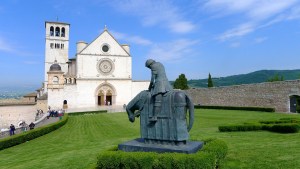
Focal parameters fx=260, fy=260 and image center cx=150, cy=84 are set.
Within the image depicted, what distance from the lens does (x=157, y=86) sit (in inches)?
307

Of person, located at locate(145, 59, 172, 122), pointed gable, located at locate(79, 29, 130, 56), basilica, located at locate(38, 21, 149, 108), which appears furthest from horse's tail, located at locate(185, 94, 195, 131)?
pointed gable, located at locate(79, 29, 130, 56)

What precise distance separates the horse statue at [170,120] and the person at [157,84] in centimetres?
11

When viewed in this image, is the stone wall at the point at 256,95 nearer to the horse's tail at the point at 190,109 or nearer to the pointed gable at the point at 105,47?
the pointed gable at the point at 105,47

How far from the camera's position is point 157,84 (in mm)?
7816

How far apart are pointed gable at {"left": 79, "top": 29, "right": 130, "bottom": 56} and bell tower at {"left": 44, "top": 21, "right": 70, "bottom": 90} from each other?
12.3 metres

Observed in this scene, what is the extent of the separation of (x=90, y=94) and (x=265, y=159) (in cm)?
4326

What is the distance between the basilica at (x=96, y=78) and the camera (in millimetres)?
46062

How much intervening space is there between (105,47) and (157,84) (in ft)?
145

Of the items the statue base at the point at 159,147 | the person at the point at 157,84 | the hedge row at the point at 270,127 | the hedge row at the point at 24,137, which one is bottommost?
the hedge row at the point at 24,137

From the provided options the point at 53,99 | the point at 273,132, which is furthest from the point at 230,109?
the point at 53,99

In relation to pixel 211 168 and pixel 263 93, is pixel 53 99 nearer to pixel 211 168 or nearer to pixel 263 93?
pixel 263 93

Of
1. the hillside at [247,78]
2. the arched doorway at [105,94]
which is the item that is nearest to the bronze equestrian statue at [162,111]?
the arched doorway at [105,94]

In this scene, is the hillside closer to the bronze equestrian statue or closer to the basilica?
the basilica

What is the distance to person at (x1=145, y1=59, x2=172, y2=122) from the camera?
25.2ft
